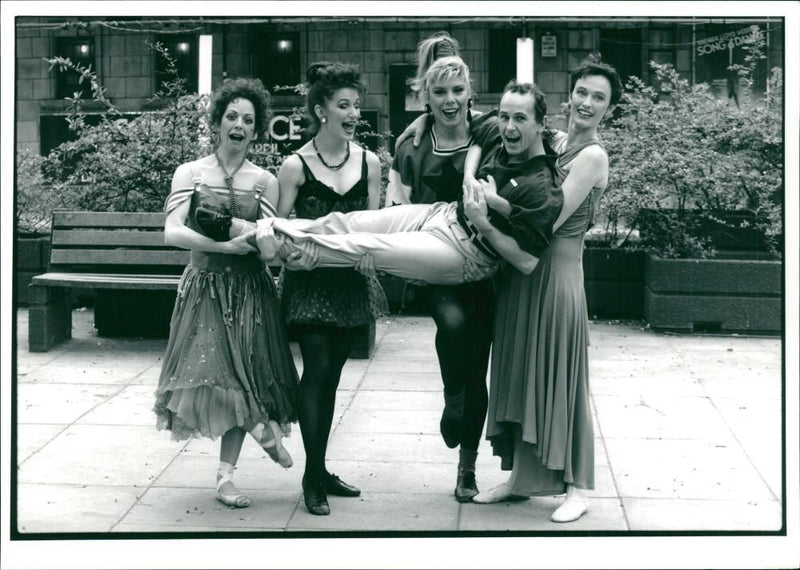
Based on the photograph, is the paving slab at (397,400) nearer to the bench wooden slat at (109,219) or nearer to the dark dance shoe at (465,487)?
the dark dance shoe at (465,487)

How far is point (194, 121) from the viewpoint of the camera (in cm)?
950

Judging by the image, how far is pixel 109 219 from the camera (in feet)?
28.7

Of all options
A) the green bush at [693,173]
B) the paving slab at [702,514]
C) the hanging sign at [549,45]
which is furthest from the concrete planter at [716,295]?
the hanging sign at [549,45]

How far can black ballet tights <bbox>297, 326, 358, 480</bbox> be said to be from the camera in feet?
16.3

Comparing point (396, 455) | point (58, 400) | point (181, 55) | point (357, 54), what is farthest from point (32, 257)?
point (357, 54)

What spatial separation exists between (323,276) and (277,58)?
44.3 ft

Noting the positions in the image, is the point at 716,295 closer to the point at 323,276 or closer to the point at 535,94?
the point at 535,94

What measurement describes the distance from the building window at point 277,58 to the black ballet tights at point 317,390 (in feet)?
43.1

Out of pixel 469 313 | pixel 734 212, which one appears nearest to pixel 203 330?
pixel 469 313

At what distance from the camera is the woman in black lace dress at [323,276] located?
16.2ft

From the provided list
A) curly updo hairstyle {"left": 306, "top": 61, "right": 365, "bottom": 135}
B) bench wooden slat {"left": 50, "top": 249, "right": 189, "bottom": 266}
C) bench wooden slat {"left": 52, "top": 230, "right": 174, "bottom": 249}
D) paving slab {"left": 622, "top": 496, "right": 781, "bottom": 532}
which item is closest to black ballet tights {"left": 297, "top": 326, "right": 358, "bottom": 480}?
curly updo hairstyle {"left": 306, "top": 61, "right": 365, "bottom": 135}

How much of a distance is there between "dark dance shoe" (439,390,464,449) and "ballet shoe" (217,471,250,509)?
3.11ft

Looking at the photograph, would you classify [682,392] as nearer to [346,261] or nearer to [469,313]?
[469,313]

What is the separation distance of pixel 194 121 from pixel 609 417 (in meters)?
4.56
